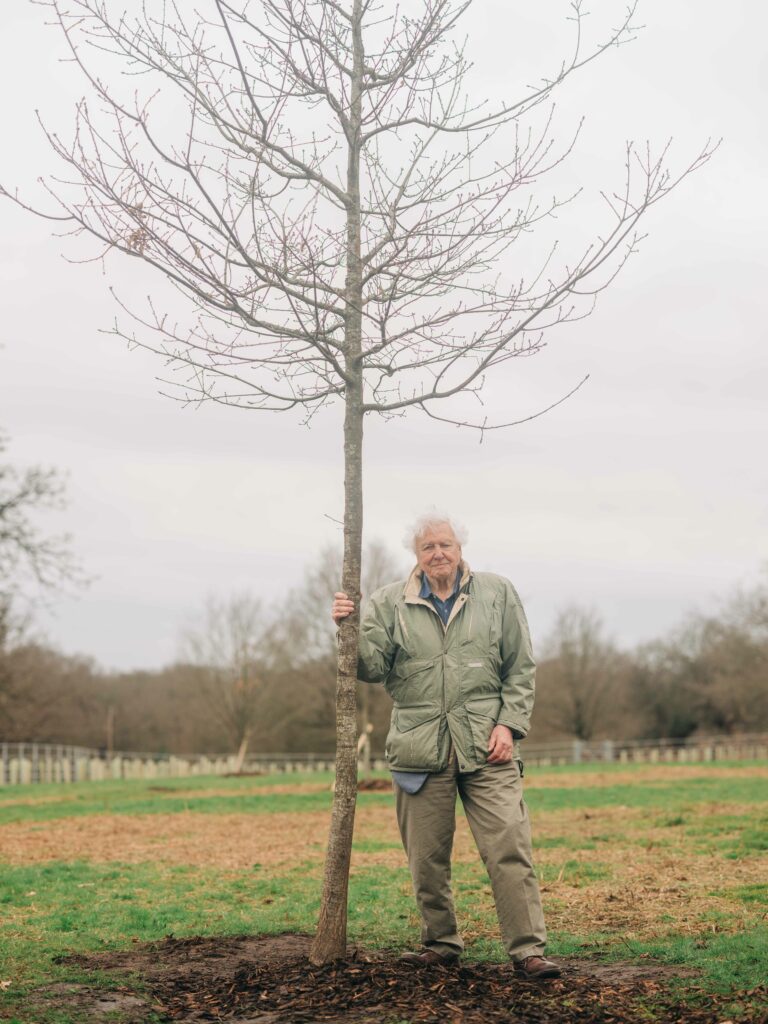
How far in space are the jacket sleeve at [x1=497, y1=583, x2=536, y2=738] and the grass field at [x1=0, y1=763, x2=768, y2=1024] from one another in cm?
145

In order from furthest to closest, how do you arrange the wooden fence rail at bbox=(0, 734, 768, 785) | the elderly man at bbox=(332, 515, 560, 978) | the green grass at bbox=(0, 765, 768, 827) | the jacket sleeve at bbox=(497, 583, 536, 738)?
the wooden fence rail at bbox=(0, 734, 768, 785) → the green grass at bbox=(0, 765, 768, 827) → the jacket sleeve at bbox=(497, 583, 536, 738) → the elderly man at bbox=(332, 515, 560, 978)

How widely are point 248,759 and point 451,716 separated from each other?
4935cm

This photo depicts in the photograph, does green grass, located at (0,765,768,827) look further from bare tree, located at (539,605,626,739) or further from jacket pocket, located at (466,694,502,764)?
bare tree, located at (539,605,626,739)

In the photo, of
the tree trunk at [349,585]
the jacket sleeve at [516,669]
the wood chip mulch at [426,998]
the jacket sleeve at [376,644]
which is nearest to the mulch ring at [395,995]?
the wood chip mulch at [426,998]

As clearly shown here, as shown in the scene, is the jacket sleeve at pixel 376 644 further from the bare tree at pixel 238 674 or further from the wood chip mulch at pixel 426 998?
the bare tree at pixel 238 674

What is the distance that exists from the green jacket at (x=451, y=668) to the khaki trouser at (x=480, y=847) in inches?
6.2

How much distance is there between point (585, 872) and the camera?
9758 mm

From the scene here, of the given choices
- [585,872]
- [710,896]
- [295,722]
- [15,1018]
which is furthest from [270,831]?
[295,722]

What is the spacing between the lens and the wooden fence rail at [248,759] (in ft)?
123

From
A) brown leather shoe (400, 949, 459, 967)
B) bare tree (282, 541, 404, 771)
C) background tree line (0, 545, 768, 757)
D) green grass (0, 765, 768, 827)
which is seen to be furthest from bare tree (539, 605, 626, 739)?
brown leather shoe (400, 949, 459, 967)

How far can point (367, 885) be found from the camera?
9.21m

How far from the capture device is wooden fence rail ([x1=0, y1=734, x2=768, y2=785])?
123ft

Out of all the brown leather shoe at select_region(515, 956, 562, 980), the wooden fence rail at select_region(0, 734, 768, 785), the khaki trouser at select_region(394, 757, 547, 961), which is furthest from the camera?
the wooden fence rail at select_region(0, 734, 768, 785)

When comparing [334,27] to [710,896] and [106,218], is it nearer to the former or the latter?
[106,218]
